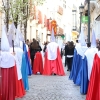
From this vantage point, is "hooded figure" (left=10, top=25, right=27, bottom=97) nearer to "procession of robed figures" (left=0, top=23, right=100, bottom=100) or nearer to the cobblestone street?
"procession of robed figures" (left=0, top=23, right=100, bottom=100)

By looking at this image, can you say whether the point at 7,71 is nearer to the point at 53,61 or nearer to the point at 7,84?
the point at 7,84

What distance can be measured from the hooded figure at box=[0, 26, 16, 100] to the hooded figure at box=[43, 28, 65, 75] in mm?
9400

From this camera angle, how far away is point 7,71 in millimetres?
10336

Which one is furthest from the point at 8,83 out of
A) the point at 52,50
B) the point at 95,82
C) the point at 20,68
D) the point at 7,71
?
the point at 52,50

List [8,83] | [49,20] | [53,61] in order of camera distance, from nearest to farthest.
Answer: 1. [8,83]
2. [53,61]
3. [49,20]

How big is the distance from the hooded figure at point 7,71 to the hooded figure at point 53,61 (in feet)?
30.8

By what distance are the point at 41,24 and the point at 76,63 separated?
3296 centimetres

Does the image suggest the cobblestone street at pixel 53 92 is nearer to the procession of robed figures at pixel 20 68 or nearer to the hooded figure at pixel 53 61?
the procession of robed figures at pixel 20 68

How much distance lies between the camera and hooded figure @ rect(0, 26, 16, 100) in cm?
1017

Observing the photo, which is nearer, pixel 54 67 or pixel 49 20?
pixel 54 67

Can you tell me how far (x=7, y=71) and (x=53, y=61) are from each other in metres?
9.73

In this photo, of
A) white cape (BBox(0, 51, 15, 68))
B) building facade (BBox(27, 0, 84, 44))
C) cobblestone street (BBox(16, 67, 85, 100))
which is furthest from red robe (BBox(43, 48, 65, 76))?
white cape (BBox(0, 51, 15, 68))

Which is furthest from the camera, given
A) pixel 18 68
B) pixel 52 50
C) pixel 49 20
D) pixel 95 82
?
pixel 49 20

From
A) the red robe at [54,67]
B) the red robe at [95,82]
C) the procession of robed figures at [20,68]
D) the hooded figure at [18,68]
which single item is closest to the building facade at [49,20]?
the red robe at [54,67]
